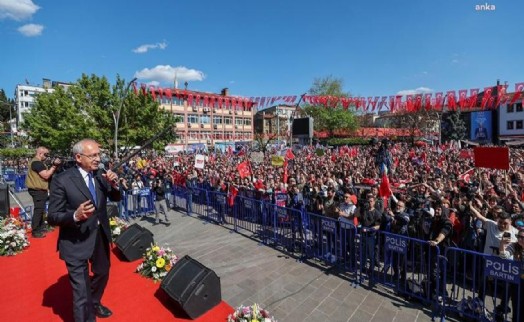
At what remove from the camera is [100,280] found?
3.80m

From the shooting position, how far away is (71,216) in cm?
307

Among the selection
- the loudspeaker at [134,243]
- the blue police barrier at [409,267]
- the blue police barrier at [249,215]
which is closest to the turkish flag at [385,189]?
the blue police barrier at [409,267]

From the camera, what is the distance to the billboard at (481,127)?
5403cm

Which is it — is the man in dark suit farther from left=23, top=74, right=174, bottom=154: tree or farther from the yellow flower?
left=23, top=74, right=174, bottom=154: tree

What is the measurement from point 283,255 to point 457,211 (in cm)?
439

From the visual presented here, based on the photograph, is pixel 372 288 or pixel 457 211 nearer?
pixel 372 288

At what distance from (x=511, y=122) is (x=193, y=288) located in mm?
63985

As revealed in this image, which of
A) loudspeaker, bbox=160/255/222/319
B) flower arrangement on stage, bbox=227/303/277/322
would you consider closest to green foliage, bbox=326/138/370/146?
loudspeaker, bbox=160/255/222/319

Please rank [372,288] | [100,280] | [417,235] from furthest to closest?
[417,235] < [372,288] < [100,280]

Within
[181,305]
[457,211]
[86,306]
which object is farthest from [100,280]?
[457,211]

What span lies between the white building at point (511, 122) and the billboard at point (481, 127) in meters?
2.46

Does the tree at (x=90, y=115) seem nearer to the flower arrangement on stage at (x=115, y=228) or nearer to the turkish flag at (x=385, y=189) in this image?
the flower arrangement on stage at (x=115, y=228)

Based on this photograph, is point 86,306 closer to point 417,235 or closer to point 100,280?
point 100,280

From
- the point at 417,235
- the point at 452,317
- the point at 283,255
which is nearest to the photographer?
the point at 452,317
